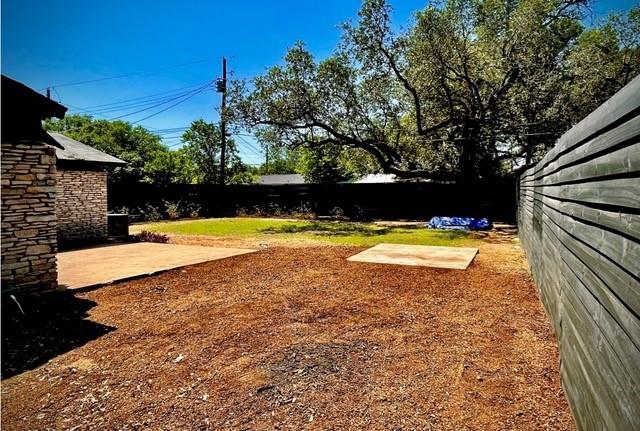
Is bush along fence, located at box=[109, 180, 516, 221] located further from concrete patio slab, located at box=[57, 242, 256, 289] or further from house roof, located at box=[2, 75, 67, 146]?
house roof, located at box=[2, 75, 67, 146]

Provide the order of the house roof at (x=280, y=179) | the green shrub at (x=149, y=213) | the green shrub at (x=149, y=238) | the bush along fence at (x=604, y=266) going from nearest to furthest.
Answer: the bush along fence at (x=604, y=266), the green shrub at (x=149, y=238), the green shrub at (x=149, y=213), the house roof at (x=280, y=179)

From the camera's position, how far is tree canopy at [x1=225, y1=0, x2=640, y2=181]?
1426 centimetres

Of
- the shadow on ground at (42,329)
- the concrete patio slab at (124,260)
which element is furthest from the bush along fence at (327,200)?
the shadow on ground at (42,329)

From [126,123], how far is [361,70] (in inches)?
1302

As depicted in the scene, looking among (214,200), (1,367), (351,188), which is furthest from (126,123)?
(1,367)

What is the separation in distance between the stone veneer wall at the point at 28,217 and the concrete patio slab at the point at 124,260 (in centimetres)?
53

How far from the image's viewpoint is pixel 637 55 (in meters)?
15.2

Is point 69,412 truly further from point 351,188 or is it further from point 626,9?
point 626,9

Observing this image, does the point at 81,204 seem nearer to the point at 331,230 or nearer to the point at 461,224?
the point at 331,230


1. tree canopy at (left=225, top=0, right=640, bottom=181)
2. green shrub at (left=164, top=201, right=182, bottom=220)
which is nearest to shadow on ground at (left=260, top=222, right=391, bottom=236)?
tree canopy at (left=225, top=0, right=640, bottom=181)

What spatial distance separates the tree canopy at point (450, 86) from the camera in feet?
46.8

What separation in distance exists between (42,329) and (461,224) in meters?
13.2

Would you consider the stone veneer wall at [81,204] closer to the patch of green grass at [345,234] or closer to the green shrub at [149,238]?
the green shrub at [149,238]

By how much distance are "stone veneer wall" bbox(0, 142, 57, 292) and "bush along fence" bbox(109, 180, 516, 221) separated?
12.3 m
